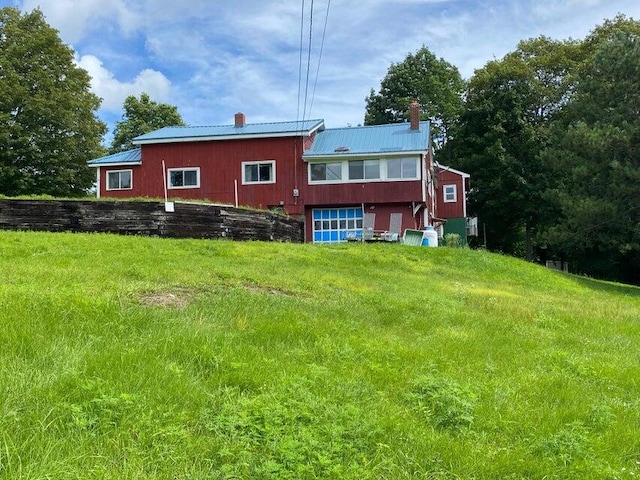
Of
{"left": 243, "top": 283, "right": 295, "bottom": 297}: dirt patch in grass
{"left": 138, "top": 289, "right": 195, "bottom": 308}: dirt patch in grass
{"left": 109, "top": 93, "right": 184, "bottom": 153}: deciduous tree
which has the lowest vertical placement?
{"left": 243, "top": 283, "right": 295, "bottom": 297}: dirt patch in grass

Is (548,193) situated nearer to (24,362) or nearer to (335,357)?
(335,357)

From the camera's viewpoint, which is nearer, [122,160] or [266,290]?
[266,290]

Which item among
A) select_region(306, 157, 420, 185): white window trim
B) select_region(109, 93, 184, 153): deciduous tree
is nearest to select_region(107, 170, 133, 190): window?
select_region(306, 157, 420, 185): white window trim

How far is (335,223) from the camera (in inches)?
1034

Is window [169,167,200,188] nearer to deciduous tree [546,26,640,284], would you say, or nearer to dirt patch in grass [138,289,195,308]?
deciduous tree [546,26,640,284]

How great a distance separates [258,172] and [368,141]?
5.63 meters

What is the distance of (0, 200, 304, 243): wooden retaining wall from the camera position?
1415 centimetres

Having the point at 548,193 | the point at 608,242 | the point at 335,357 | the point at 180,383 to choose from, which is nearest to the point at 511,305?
the point at 335,357

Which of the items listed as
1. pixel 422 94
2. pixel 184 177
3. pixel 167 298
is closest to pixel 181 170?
pixel 184 177

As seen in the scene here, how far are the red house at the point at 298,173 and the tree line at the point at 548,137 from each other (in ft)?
22.9

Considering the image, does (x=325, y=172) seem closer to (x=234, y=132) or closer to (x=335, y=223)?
(x=335, y=223)

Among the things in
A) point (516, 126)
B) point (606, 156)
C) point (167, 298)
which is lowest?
point (167, 298)

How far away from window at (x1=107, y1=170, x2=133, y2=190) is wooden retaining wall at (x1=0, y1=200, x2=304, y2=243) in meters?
12.4

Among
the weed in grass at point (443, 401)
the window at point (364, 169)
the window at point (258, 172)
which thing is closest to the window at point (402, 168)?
the window at point (364, 169)
